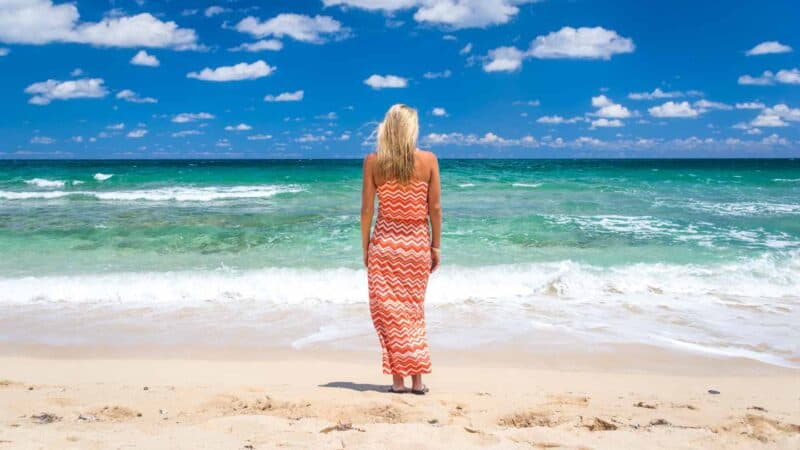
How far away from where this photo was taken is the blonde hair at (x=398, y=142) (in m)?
3.77

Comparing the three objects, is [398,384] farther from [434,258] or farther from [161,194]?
[161,194]

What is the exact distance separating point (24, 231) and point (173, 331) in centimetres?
953

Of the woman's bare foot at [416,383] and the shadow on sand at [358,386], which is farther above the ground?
the woman's bare foot at [416,383]

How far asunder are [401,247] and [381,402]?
97 centimetres

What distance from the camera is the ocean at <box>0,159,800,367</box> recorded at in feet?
19.5

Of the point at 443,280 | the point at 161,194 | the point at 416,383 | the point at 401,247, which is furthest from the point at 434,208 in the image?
the point at 161,194

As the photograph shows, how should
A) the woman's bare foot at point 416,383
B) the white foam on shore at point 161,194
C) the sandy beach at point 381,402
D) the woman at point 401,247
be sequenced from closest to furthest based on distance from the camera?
the sandy beach at point 381,402
the woman at point 401,247
the woman's bare foot at point 416,383
the white foam on shore at point 161,194

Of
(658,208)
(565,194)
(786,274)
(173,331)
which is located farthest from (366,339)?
(565,194)

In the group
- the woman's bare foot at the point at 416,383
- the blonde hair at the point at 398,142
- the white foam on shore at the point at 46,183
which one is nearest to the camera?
the blonde hair at the point at 398,142

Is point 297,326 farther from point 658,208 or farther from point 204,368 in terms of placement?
point 658,208

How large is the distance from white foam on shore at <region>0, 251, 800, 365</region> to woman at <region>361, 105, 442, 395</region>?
1.60 m

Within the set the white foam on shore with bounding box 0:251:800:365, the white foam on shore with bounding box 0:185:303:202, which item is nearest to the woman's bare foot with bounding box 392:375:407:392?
the white foam on shore with bounding box 0:251:800:365

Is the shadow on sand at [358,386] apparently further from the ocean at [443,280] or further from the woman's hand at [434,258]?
the ocean at [443,280]

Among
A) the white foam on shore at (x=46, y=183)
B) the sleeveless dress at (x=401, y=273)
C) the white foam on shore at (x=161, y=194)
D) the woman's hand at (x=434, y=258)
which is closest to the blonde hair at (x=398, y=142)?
the sleeveless dress at (x=401, y=273)
